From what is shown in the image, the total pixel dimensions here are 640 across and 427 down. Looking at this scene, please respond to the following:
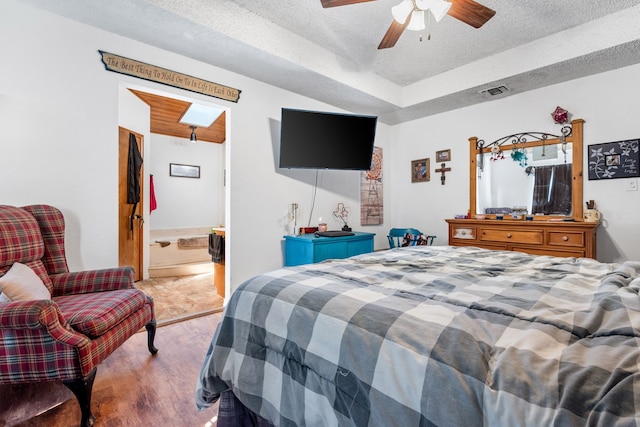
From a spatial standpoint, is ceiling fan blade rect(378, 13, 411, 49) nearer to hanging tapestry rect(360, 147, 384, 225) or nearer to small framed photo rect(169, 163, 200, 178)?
hanging tapestry rect(360, 147, 384, 225)

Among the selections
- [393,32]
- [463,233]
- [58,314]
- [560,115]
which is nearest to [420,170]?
[463,233]

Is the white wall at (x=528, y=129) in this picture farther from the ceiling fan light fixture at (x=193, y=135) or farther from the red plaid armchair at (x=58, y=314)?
the red plaid armchair at (x=58, y=314)

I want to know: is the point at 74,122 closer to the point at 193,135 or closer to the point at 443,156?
the point at 193,135

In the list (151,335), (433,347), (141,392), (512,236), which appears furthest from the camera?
(512,236)

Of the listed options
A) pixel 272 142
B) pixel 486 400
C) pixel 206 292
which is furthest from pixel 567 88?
pixel 206 292

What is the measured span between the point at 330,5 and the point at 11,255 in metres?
2.44

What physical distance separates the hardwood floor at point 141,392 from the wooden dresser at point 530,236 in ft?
9.70

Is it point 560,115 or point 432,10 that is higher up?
point 432,10

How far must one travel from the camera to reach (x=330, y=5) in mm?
1961

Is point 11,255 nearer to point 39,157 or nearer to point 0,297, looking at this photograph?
point 0,297

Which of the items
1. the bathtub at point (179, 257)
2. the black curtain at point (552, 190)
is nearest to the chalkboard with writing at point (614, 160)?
the black curtain at point (552, 190)

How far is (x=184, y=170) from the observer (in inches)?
236

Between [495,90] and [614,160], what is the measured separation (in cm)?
131

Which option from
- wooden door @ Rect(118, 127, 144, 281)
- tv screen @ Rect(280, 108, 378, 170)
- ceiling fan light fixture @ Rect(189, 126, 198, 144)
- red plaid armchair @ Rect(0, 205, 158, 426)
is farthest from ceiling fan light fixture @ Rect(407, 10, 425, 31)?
ceiling fan light fixture @ Rect(189, 126, 198, 144)
